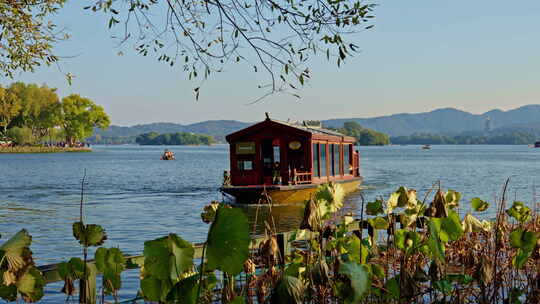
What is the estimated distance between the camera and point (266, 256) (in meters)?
5.04

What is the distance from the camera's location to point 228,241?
329cm

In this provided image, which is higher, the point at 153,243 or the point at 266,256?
the point at 153,243

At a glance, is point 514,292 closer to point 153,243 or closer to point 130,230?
point 153,243

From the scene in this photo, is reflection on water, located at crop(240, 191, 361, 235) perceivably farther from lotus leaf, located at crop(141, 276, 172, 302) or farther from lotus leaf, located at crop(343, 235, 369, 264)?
lotus leaf, located at crop(141, 276, 172, 302)

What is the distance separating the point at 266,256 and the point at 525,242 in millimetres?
1963

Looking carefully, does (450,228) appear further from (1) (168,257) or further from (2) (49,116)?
(2) (49,116)

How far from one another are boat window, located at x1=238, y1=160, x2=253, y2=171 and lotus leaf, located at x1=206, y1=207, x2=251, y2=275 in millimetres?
22124

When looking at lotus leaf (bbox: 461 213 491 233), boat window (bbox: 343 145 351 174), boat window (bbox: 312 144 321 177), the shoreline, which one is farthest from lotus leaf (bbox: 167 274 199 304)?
the shoreline

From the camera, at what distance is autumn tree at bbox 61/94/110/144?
134250 millimetres

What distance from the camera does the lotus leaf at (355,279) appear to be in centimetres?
406

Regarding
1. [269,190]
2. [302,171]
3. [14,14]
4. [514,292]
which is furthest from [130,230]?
[514,292]

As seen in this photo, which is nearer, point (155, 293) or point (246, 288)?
point (155, 293)

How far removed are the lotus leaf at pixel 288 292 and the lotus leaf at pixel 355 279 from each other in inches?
14.3

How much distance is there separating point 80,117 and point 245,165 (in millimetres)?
119393
